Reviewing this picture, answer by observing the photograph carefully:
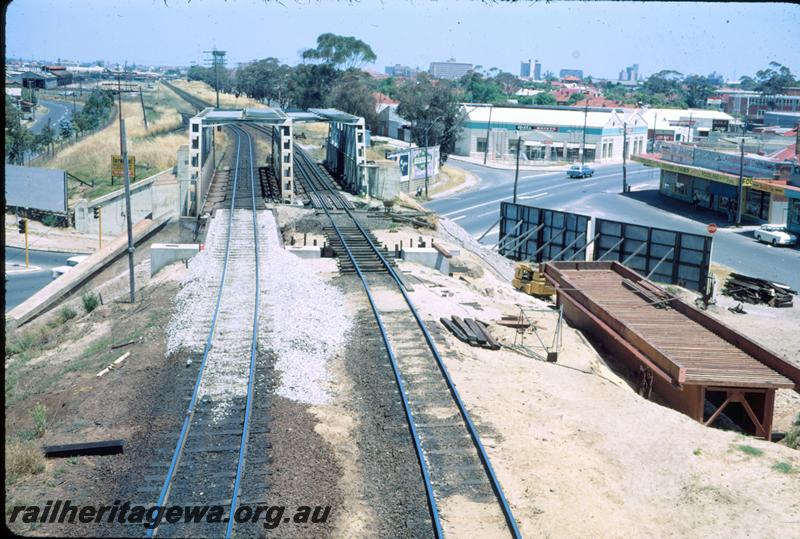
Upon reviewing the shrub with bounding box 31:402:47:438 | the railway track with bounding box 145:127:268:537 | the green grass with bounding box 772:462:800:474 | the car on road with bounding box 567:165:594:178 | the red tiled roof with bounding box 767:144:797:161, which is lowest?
the green grass with bounding box 772:462:800:474

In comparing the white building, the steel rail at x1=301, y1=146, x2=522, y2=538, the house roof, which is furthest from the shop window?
the house roof

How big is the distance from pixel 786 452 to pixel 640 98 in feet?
437

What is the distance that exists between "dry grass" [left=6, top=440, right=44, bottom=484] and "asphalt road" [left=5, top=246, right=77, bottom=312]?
2032 centimetres

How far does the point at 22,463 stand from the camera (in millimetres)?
8938

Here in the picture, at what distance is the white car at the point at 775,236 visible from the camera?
40.4 metres

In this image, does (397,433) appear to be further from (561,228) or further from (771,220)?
(771,220)

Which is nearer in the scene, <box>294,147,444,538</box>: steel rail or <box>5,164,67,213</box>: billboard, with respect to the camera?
<box>294,147,444,538</box>: steel rail

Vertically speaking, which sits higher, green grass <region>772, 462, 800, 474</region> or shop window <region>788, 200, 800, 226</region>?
shop window <region>788, 200, 800, 226</region>

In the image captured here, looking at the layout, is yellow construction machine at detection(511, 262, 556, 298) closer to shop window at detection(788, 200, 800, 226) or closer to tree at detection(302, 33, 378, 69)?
shop window at detection(788, 200, 800, 226)

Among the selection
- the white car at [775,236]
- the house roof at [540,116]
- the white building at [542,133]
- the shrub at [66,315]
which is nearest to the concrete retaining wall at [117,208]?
the shrub at [66,315]

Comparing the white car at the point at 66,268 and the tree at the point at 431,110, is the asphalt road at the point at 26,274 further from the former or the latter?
the tree at the point at 431,110

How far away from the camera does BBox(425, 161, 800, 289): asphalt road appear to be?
3750 cm

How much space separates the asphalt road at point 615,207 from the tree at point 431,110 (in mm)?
3707

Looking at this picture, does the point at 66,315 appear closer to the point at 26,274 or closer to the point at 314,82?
the point at 26,274
